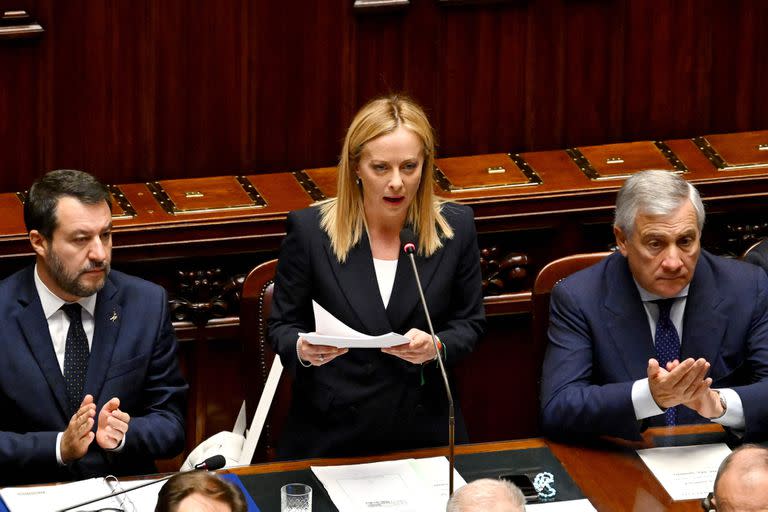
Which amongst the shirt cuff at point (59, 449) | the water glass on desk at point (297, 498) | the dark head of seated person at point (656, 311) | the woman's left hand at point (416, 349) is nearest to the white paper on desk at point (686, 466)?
the dark head of seated person at point (656, 311)

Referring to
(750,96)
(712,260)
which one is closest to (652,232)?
(712,260)

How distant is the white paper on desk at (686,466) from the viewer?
4180 millimetres

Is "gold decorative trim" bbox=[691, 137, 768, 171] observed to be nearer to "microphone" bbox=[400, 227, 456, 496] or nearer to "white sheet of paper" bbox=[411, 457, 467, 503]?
"microphone" bbox=[400, 227, 456, 496]

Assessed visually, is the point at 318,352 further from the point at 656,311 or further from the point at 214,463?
the point at 656,311

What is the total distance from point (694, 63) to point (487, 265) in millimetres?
1347

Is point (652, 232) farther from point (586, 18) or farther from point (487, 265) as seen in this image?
point (586, 18)

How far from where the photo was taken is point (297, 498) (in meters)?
3.97

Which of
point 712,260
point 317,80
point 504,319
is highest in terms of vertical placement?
point 317,80

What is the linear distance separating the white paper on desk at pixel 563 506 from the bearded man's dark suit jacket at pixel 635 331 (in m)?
0.45

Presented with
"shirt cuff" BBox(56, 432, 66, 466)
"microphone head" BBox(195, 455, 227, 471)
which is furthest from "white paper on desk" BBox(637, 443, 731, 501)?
"shirt cuff" BBox(56, 432, 66, 466)

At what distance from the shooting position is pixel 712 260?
477 centimetres

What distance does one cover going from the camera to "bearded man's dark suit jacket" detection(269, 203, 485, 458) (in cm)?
450

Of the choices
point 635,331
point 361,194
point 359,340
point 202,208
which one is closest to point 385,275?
point 361,194

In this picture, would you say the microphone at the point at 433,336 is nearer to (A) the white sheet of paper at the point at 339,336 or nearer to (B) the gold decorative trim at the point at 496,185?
(A) the white sheet of paper at the point at 339,336
